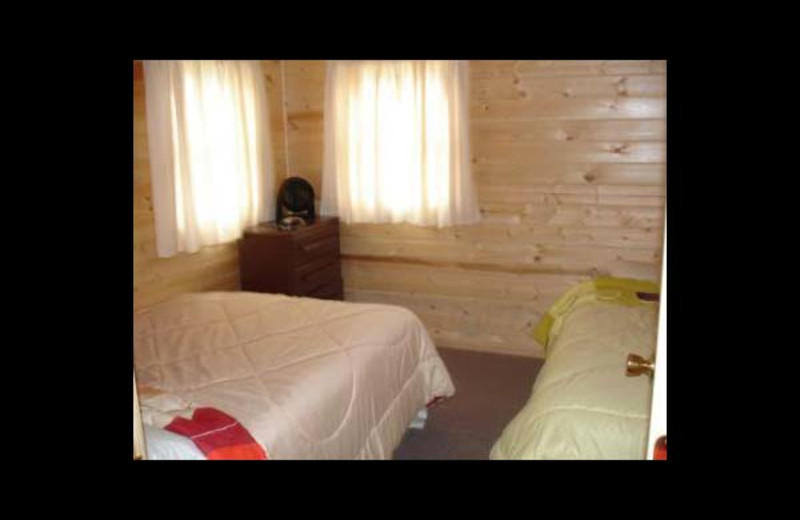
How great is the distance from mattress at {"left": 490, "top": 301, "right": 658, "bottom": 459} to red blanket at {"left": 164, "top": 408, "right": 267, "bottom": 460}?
746 mm

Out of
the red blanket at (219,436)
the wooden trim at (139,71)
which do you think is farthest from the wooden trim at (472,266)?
the red blanket at (219,436)

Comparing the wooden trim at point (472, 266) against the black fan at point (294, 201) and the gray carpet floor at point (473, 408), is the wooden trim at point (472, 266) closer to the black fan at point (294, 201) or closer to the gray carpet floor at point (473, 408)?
the black fan at point (294, 201)

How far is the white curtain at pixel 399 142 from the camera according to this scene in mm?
3705

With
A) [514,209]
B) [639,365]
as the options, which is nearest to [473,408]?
[514,209]

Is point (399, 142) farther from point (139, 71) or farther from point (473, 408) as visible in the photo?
point (473, 408)

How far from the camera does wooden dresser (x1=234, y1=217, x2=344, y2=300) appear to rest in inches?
143

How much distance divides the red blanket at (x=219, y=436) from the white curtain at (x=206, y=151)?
5.84 ft

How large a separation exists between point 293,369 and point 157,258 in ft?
5.21

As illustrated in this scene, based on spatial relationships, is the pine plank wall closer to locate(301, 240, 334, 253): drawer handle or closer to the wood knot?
the wood knot
